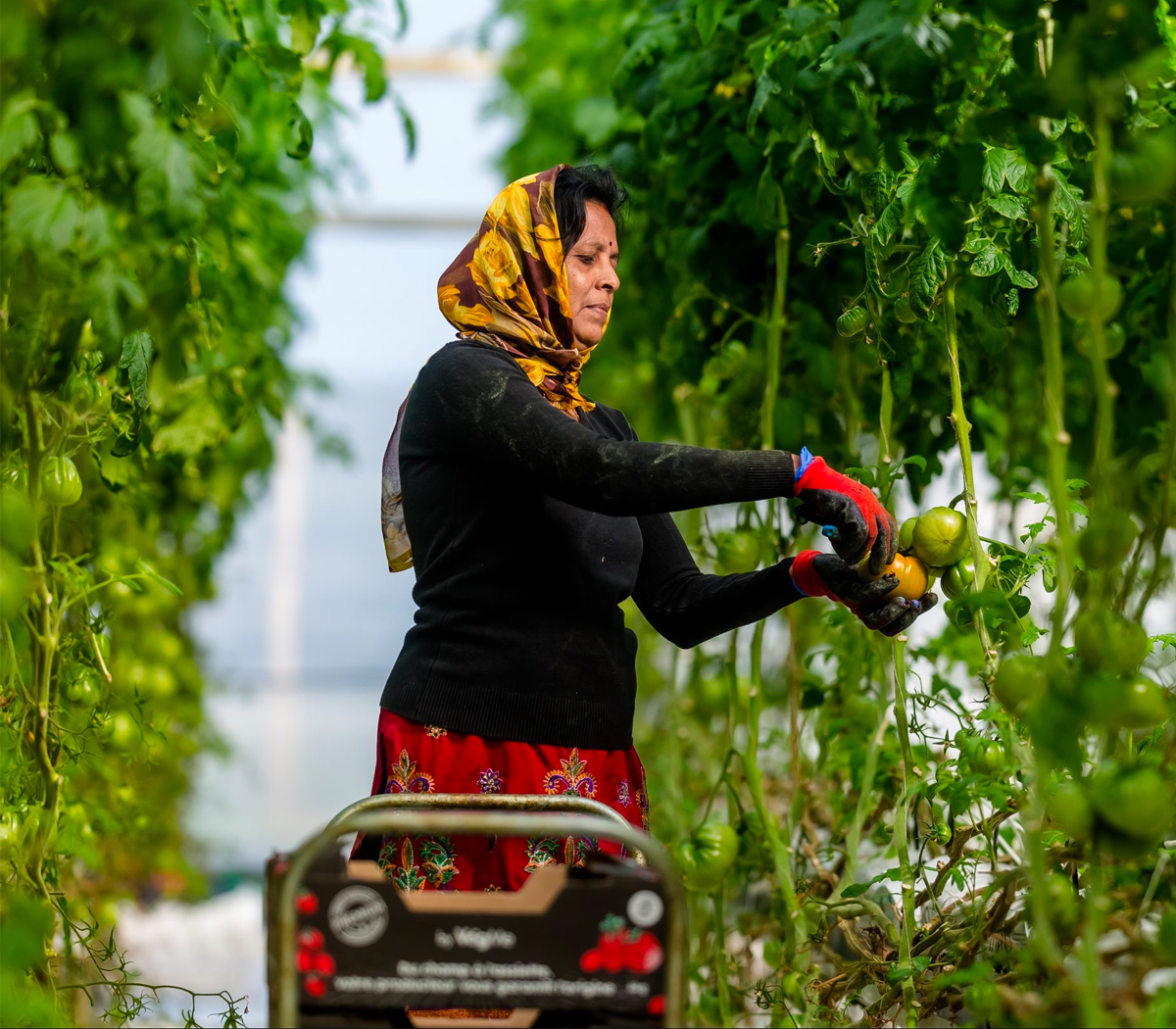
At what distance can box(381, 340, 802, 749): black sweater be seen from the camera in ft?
3.88

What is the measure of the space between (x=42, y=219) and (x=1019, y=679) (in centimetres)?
76

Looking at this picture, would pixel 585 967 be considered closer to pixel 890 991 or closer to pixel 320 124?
pixel 890 991

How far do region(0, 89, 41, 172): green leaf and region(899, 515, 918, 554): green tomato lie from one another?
85cm

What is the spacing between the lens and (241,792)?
229 inches

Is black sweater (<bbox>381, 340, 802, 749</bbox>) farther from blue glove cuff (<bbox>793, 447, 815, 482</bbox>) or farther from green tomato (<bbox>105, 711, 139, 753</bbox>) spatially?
green tomato (<bbox>105, 711, 139, 753</bbox>)

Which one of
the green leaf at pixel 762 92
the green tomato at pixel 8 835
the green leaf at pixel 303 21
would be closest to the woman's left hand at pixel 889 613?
the green leaf at pixel 762 92

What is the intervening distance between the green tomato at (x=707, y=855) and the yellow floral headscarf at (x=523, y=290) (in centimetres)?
55

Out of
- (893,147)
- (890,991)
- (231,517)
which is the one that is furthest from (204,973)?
(893,147)

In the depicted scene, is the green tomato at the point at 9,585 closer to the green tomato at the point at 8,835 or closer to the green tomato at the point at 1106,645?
the green tomato at the point at 8,835

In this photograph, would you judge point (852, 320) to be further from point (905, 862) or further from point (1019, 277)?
point (905, 862)

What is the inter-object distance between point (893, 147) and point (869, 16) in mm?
100

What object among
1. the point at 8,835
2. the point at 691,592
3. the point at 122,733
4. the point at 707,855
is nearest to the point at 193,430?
the point at 122,733

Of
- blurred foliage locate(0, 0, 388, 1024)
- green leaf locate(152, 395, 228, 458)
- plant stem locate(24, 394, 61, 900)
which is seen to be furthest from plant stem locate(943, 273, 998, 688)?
green leaf locate(152, 395, 228, 458)

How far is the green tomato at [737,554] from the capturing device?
66.6 inches
